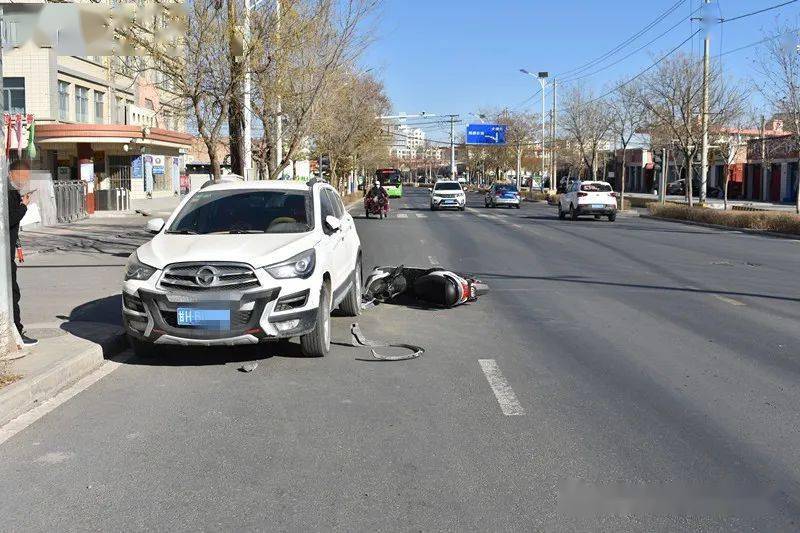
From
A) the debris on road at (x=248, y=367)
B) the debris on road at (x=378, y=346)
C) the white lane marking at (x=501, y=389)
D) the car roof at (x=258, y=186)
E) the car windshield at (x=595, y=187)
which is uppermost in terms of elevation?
the car windshield at (x=595, y=187)

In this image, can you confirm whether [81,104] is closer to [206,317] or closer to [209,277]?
[209,277]

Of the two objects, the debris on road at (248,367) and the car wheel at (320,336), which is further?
the car wheel at (320,336)

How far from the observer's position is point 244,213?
30.2 ft

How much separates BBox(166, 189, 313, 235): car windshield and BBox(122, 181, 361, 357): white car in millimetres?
27

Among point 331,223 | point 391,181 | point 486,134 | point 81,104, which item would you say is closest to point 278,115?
point 331,223

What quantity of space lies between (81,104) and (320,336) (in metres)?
38.2

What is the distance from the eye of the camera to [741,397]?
681 centimetres

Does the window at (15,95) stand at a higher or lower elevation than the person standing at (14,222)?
higher

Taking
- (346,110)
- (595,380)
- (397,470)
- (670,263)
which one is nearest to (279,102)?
(670,263)

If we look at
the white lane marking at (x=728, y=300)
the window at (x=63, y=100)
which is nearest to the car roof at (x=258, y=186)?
the white lane marking at (x=728, y=300)

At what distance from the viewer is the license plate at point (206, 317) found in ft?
24.7

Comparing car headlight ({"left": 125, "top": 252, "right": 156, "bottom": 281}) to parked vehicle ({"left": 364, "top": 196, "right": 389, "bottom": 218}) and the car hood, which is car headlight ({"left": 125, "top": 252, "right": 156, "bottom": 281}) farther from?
parked vehicle ({"left": 364, "top": 196, "right": 389, "bottom": 218})

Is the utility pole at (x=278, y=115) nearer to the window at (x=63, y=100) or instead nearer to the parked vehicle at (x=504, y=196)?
the window at (x=63, y=100)

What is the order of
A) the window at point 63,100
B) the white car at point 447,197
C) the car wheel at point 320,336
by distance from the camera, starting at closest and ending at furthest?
the car wheel at point 320,336 < the window at point 63,100 < the white car at point 447,197
